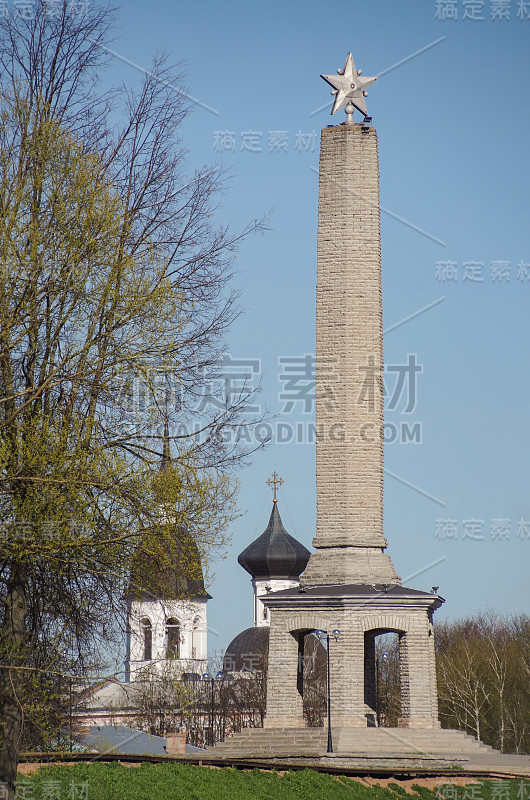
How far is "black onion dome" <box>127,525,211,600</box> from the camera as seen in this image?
34.4 feet

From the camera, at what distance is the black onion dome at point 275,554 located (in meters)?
61.5

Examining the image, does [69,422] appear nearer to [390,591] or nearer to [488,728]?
[390,591]

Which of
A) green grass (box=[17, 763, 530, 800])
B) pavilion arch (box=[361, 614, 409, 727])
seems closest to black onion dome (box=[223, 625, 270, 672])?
pavilion arch (box=[361, 614, 409, 727])

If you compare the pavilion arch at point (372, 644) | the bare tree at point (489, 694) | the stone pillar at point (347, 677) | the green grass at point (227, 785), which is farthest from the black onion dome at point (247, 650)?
the green grass at point (227, 785)

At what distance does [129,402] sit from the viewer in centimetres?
1126

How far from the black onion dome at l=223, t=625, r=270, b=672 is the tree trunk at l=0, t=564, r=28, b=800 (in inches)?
1892

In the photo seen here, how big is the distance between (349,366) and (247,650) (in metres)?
37.4

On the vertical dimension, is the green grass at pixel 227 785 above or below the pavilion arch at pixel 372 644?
below

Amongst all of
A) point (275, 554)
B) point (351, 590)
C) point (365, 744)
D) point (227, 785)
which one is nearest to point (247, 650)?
point (275, 554)

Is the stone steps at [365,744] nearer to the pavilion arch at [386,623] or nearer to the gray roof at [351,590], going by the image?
the pavilion arch at [386,623]

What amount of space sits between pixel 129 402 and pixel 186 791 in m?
8.04

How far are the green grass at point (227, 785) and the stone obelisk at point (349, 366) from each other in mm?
6797

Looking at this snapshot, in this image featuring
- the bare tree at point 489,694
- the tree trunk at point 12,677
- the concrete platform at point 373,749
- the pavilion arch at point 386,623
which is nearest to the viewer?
the tree trunk at point 12,677

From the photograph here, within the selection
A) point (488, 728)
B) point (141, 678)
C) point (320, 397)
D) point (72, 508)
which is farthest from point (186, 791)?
point (488, 728)
